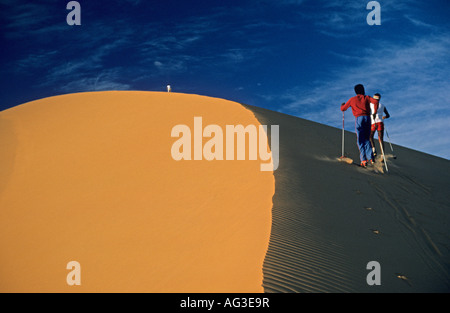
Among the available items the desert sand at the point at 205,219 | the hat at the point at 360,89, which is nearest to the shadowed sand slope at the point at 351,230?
the desert sand at the point at 205,219

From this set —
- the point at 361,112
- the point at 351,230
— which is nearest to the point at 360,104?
the point at 361,112

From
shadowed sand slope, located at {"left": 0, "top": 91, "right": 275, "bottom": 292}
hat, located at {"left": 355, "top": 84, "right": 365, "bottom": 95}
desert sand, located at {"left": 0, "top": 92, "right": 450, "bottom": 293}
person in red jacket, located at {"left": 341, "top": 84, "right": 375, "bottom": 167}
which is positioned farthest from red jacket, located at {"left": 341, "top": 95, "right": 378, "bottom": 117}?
shadowed sand slope, located at {"left": 0, "top": 91, "right": 275, "bottom": 292}

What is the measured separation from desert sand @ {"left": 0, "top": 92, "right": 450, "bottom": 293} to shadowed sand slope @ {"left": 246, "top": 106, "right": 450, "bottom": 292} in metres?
0.03

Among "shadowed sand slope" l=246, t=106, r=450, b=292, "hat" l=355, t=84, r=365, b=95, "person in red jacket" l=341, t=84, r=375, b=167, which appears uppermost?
"hat" l=355, t=84, r=365, b=95

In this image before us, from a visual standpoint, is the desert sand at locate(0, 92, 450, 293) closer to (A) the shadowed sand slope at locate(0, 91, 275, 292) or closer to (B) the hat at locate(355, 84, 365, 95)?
(A) the shadowed sand slope at locate(0, 91, 275, 292)

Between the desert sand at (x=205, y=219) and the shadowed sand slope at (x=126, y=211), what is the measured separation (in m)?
0.03

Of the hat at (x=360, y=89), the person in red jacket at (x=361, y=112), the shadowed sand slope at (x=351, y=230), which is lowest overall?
the shadowed sand slope at (x=351, y=230)

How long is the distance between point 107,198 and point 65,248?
2081 mm

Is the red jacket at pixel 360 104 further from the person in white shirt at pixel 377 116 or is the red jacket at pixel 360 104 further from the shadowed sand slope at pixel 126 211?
the shadowed sand slope at pixel 126 211

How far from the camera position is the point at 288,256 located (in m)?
5.14

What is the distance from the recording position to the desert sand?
5.18 meters

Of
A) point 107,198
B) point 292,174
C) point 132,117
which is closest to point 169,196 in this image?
point 107,198

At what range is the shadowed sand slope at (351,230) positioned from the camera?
4910 mm
